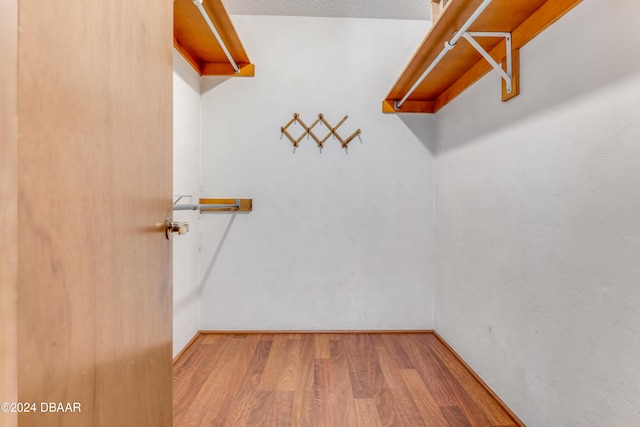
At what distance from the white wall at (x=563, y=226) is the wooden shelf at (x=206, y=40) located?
1.59 metres

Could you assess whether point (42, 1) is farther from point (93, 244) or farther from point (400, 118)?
point (400, 118)

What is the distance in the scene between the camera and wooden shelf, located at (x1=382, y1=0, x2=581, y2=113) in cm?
139

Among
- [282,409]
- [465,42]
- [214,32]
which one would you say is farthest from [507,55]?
[282,409]

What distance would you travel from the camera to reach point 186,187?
226 centimetres

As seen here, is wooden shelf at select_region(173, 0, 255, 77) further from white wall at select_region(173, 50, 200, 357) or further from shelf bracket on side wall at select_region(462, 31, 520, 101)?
shelf bracket on side wall at select_region(462, 31, 520, 101)

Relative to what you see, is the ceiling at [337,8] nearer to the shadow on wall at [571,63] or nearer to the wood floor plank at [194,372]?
the shadow on wall at [571,63]

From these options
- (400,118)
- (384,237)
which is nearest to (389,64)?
(400,118)

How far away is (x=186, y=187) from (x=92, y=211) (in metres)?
1.73

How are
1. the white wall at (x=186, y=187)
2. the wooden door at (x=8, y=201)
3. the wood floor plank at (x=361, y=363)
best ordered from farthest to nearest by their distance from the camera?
the white wall at (x=186, y=187) → the wood floor plank at (x=361, y=363) → the wooden door at (x=8, y=201)

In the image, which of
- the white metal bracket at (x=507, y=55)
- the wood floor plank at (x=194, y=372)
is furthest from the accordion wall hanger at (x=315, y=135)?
the wood floor plank at (x=194, y=372)

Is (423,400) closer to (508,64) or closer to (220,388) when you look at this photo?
(220,388)

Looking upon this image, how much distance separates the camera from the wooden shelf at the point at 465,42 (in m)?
1.39

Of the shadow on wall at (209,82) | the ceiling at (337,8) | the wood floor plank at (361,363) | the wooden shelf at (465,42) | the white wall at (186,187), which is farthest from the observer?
the shadow on wall at (209,82)

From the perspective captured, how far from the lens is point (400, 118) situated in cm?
261
